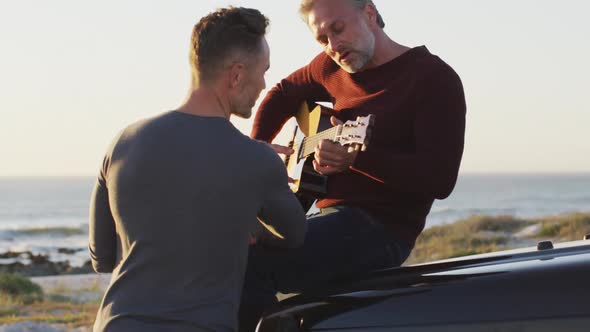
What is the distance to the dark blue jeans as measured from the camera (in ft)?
11.4

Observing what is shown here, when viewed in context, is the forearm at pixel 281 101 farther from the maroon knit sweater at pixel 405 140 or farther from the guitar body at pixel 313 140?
the maroon knit sweater at pixel 405 140

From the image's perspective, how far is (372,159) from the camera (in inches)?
152

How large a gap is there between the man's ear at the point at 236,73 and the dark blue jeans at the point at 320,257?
0.65 meters

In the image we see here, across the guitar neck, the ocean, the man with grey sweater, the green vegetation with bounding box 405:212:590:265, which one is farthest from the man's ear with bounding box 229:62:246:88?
the ocean

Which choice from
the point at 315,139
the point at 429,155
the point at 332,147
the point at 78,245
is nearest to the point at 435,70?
the point at 429,155

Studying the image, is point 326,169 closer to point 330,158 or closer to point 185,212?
point 330,158

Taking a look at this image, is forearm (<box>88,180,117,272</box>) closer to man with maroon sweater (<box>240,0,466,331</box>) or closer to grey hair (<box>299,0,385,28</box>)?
man with maroon sweater (<box>240,0,466,331</box>)

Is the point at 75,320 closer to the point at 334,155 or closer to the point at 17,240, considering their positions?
the point at 334,155

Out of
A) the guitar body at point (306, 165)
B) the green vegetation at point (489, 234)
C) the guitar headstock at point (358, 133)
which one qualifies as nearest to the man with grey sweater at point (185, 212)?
the guitar headstock at point (358, 133)

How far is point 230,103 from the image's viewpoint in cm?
319

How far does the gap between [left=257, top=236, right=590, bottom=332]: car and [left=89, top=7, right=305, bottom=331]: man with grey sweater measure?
0.22 meters

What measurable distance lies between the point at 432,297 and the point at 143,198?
2.97 feet

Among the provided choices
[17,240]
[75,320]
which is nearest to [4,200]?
[17,240]

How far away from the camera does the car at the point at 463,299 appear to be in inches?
100
